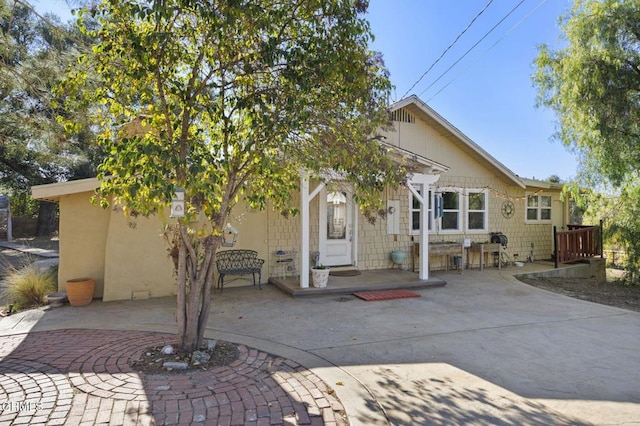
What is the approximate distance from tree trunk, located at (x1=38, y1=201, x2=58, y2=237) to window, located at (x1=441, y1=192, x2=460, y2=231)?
2291cm

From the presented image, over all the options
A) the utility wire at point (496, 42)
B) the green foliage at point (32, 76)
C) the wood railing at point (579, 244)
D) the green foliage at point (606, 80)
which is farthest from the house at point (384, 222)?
the green foliage at point (606, 80)

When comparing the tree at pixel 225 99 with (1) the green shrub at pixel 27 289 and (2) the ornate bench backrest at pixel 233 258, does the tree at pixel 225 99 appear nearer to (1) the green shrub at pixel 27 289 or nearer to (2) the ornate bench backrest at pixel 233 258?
(2) the ornate bench backrest at pixel 233 258

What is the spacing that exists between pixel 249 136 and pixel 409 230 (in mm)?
7420

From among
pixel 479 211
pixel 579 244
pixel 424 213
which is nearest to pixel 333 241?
pixel 424 213

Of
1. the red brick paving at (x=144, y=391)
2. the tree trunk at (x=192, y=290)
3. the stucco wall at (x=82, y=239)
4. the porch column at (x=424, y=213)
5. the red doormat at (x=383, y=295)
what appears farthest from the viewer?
the porch column at (x=424, y=213)

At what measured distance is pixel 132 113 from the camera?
397cm

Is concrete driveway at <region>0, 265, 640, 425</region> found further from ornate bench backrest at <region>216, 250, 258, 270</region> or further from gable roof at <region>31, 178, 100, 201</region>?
gable roof at <region>31, 178, 100, 201</region>

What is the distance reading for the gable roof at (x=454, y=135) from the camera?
1048 cm

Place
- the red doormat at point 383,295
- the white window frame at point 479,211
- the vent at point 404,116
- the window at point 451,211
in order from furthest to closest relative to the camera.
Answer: the white window frame at point 479,211 < the window at point 451,211 < the vent at point 404,116 < the red doormat at point 383,295

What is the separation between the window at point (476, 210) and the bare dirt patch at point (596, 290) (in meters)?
2.15

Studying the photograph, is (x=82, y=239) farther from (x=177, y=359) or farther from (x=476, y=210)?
(x=476, y=210)

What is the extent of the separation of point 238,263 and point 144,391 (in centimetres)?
484

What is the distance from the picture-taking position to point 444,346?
4.71 metres

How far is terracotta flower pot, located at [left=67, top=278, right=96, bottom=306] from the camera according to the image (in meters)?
6.58
